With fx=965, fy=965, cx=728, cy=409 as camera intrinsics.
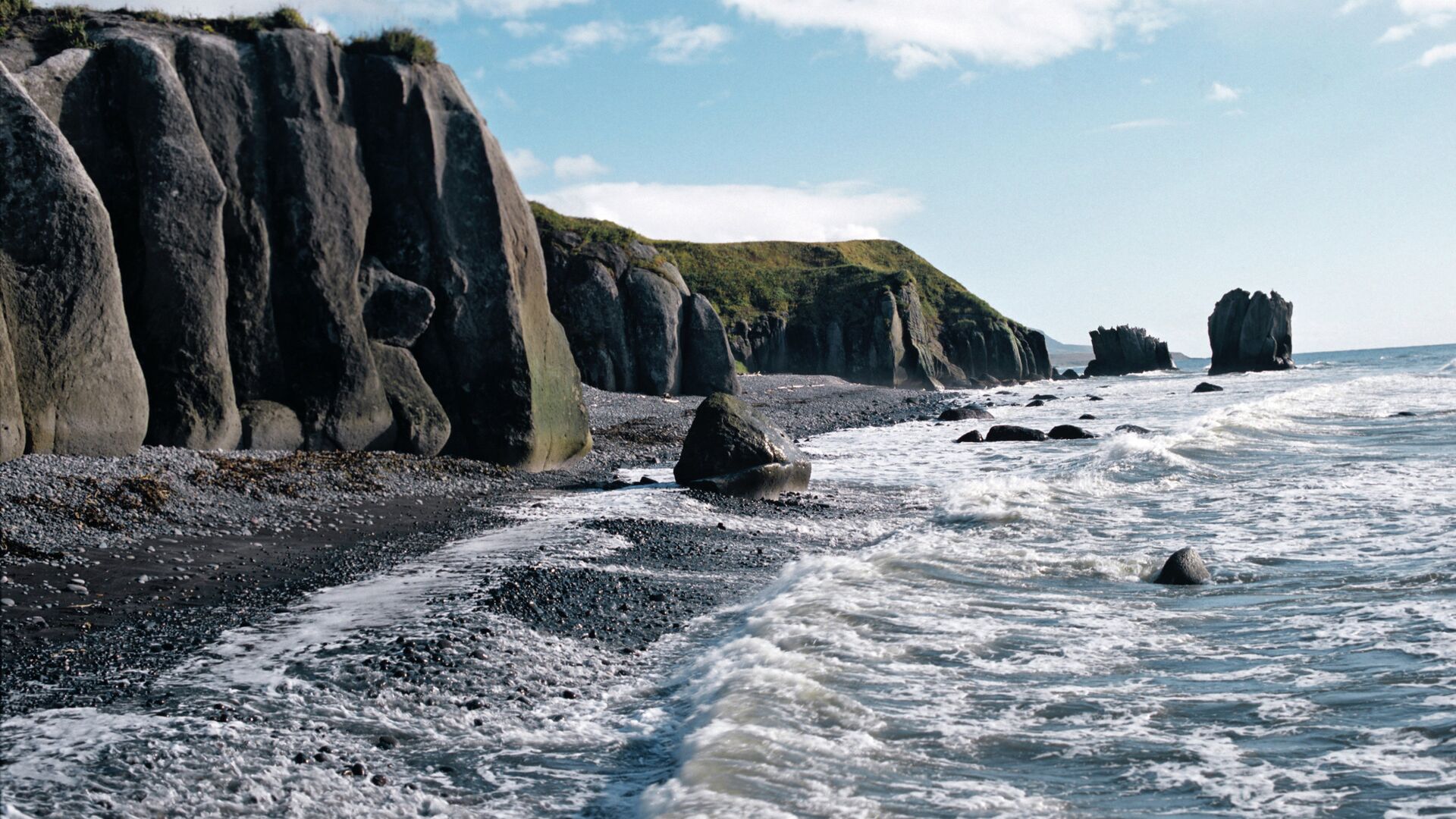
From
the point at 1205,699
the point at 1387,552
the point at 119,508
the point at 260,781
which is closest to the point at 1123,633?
the point at 1205,699

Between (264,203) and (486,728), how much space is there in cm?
1333

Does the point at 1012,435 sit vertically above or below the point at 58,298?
below

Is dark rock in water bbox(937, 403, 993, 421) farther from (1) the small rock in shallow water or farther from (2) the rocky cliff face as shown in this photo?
(2) the rocky cliff face

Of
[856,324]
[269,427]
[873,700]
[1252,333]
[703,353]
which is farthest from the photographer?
[1252,333]

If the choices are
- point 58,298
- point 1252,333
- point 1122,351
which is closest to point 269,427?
point 58,298

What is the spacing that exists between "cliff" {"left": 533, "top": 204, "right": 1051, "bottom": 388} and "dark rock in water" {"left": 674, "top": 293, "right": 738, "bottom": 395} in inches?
617

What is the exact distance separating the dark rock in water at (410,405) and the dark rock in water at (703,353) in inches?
894

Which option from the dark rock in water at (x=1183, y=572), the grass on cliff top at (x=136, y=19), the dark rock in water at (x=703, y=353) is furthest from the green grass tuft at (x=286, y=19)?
the dark rock in water at (x=703, y=353)

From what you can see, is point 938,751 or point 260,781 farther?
point 938,751

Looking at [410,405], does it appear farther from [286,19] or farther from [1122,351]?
[1122,351]

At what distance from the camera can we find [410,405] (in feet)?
57.5

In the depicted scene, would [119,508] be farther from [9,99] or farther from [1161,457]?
[1161,457]

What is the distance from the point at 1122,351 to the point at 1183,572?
90480mm

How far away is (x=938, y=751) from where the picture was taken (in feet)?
19.7
